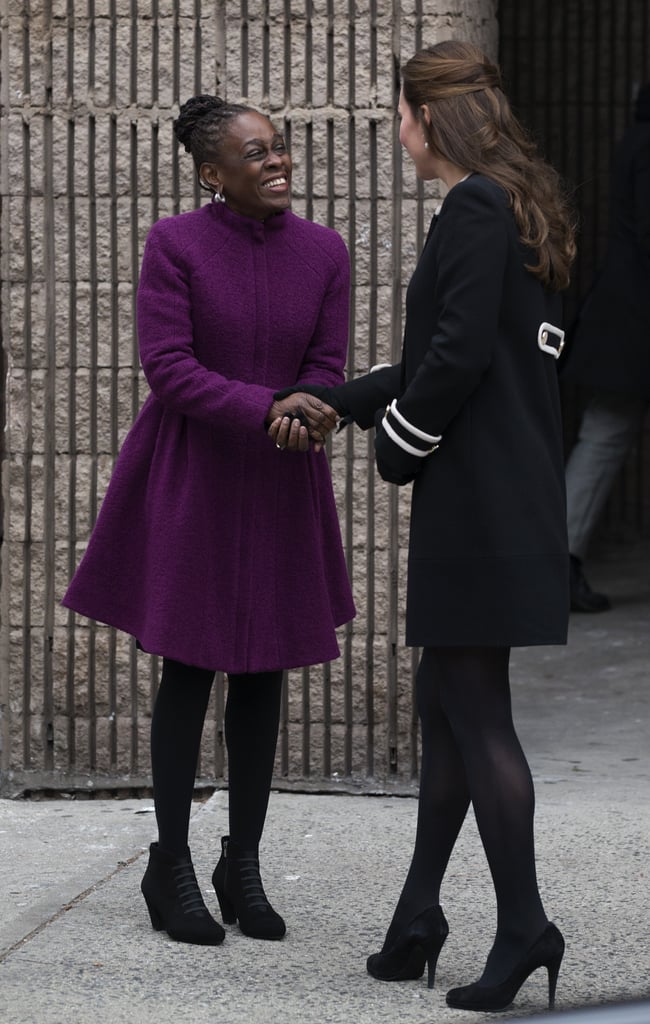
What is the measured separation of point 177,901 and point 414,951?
58cm

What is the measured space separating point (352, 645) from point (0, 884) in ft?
4.18

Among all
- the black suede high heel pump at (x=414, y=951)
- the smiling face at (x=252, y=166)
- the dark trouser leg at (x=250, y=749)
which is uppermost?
the smiling face at (x=252, y=166)

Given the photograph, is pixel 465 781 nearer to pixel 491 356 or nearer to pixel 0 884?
pixel 491 356

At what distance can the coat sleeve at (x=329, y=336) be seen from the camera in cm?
395

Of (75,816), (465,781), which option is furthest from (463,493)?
(75,816)

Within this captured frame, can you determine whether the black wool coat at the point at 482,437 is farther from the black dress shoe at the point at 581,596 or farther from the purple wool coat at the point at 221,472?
the black dress shoe at the point at 581,596

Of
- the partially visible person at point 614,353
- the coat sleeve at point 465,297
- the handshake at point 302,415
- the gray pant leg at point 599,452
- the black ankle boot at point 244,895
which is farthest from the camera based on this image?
the gray pant leg at point 599,452

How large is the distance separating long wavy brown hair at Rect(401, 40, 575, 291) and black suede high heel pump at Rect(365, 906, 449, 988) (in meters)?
1.30

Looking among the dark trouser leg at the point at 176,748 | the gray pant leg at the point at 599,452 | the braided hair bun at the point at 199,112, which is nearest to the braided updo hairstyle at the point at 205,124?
the braided hair bun at the point at 199,112

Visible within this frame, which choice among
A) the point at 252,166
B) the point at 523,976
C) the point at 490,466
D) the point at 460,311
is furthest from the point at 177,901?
the point at 252,166

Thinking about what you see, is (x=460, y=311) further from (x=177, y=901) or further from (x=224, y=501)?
(x=177, y=901)

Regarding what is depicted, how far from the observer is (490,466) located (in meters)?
3.38

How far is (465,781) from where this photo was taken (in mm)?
3588

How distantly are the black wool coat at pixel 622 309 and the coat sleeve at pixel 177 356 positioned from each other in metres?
3.99
